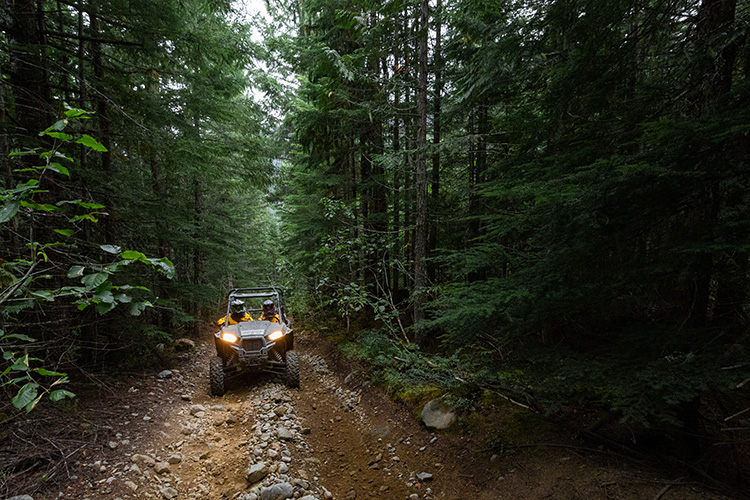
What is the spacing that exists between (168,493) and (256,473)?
0.98 metres

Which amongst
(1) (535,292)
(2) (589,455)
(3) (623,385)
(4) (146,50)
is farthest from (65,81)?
(2) (589,455)

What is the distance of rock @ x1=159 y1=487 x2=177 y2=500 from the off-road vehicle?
2.58 m

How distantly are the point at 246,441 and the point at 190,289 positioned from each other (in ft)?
15.6

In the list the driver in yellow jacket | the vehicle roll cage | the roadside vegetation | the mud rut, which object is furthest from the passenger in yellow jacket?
the roadside vegetation

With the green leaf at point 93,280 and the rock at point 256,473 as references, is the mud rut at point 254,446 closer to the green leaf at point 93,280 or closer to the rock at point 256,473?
the rock at point 256,473

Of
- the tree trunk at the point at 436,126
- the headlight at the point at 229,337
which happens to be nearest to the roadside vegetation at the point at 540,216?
the tree trunk at the point at 436,126

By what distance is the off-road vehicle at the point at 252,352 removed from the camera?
636cm

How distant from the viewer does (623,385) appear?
8.15 ft

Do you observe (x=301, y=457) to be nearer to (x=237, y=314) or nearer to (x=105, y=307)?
(x=105, y=307)

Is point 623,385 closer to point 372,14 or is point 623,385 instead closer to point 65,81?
point 372,14

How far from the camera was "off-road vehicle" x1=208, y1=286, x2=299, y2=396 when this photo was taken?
20.9ft

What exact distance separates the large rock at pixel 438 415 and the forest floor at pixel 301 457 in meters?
0.15

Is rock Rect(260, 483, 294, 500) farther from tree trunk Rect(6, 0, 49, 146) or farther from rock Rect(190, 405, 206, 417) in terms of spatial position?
tree trunk Rect(6, 0, 49, 146)

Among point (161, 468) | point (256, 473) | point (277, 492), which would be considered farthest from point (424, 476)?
point (161, 468)
